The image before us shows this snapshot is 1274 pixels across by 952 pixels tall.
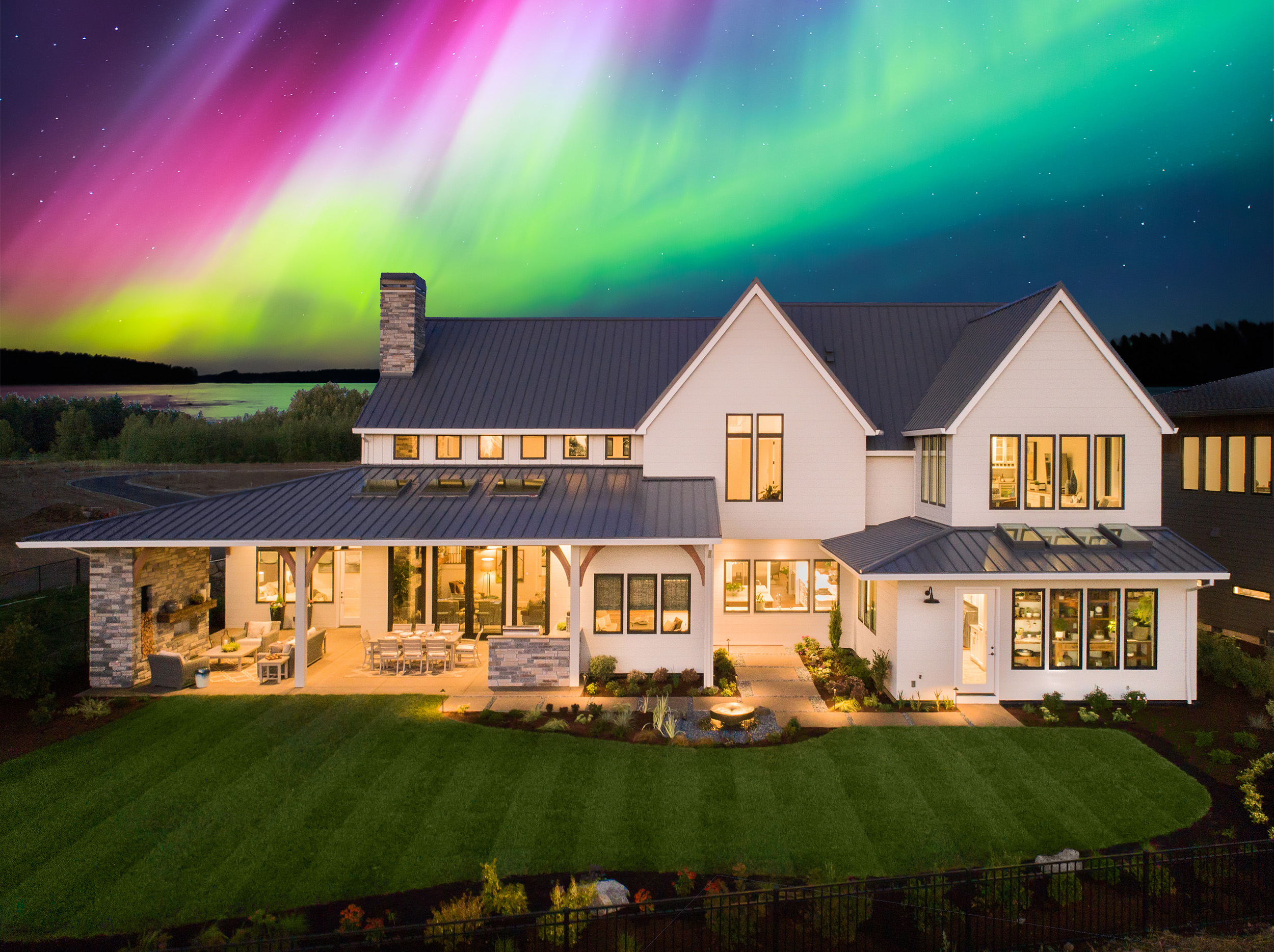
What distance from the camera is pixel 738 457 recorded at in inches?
736

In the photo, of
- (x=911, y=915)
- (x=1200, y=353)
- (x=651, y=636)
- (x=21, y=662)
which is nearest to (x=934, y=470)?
(x=651, y=636)

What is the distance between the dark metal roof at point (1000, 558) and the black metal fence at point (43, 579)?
85.2 ft

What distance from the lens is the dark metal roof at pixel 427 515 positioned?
590 inches

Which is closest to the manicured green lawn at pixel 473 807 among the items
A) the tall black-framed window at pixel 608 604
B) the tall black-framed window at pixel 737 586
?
the tall black-framed window at pixel 608 604

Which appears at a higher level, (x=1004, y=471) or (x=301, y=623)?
(x=1004, y=471)

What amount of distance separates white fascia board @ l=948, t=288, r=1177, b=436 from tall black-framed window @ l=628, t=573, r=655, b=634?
320 inches

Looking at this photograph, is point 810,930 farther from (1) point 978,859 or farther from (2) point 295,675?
A: (2) point 295,675

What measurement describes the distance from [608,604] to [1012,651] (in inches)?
359

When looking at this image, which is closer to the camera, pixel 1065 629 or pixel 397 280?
pixel 1065 629

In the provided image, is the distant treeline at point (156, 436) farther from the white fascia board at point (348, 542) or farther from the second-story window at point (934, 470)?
the second-story window at point (934, 470)

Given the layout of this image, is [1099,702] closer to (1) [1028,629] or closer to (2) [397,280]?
(1) [1028,629]

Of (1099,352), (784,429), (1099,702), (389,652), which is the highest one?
(1099,352)

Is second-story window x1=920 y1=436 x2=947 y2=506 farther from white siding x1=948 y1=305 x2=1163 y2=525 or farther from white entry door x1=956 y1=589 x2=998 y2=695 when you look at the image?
white entry door x1=956 y1=589 x2=998 y2=695

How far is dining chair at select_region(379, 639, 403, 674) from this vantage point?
1652 centimetres
